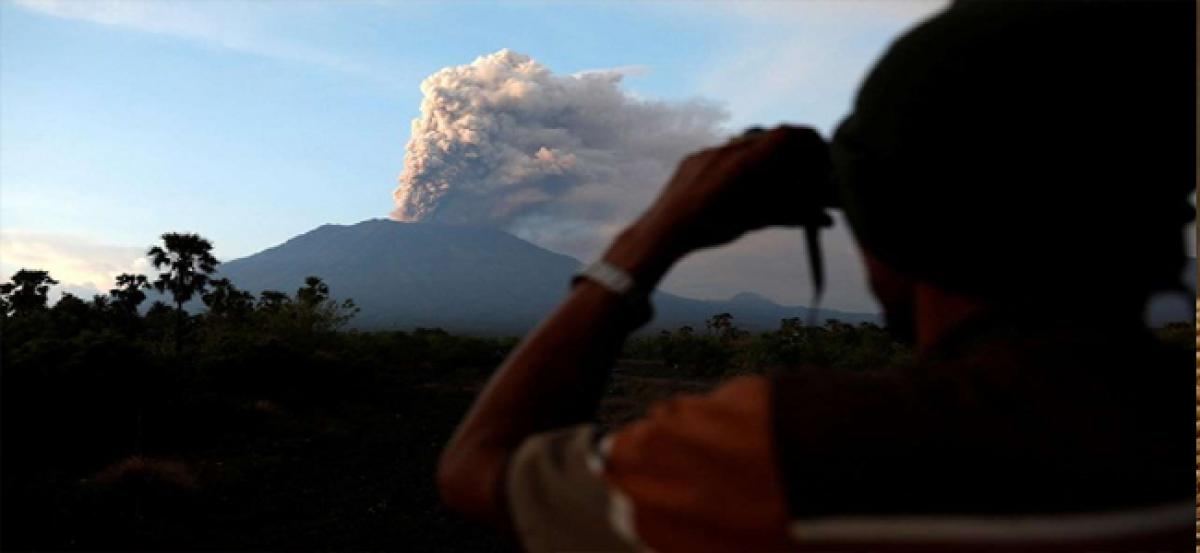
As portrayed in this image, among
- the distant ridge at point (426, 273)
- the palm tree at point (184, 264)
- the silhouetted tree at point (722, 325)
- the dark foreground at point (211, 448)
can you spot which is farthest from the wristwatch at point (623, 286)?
the distant ridge at point (426, 273)

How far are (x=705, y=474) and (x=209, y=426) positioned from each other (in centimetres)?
1084

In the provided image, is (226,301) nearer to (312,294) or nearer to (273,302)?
(312,294)

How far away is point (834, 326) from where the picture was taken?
1736 centimetres

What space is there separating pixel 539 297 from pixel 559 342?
418 ft

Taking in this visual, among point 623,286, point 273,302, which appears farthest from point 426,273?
point 623,286

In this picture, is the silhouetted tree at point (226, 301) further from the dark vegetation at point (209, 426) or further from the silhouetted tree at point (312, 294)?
the silhouetted tree at point (312, 294)

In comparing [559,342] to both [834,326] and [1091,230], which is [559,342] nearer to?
[1091,230]

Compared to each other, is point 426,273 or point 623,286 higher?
point 426,273

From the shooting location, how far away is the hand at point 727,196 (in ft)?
1.78

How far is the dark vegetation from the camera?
7.29m

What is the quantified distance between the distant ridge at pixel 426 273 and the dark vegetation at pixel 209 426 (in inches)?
3569

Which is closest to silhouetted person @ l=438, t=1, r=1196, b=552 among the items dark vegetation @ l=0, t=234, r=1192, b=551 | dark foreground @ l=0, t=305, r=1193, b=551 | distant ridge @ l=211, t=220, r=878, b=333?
dark vegetation @ l=0, t=234, r=1192, b=551

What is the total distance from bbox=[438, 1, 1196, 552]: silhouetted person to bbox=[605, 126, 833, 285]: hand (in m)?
0.04

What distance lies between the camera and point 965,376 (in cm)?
43
